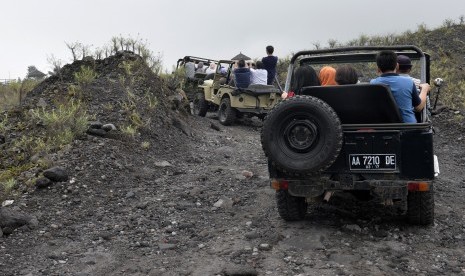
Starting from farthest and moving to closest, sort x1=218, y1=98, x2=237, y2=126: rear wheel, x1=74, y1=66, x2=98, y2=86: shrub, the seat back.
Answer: x1=218, y1=98, x2=237, y2=126: rear wheel, x1=74, y1=66, x2=98, y2=86: shrub, the seat back

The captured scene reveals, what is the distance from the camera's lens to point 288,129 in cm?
464

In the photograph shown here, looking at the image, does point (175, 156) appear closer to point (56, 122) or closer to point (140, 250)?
point (56, 122)

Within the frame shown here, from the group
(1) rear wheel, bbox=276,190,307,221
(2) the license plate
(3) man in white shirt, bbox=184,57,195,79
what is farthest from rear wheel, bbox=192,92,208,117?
(2) the license plate

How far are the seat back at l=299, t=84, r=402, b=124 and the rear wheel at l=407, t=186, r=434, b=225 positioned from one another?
2.35 feet

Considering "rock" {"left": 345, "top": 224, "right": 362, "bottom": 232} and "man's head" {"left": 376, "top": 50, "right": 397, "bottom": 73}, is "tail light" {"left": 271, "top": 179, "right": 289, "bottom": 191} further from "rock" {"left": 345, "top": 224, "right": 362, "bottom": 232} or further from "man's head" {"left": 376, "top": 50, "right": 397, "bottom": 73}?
"man's head" {"left": 376, "top": 50, "right": 397, "bottom": 73}

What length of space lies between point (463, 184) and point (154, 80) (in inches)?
251

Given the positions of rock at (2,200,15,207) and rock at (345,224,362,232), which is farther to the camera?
rock at (2,200,15,207)

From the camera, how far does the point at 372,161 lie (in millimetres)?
4641

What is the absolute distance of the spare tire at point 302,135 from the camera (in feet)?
14.7

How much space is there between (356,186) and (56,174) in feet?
12.1

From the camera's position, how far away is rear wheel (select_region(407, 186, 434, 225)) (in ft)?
15.5

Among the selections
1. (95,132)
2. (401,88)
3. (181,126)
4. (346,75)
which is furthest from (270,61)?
(401,88)

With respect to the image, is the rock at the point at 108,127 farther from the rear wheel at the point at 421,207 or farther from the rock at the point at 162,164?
the rear wheel at the point at 421,207

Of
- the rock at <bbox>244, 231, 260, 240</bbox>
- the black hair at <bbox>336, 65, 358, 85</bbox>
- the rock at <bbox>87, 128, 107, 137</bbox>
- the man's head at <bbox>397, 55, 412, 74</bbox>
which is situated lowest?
the rock at <bbox>244, 231, 260, 240</bbox>
